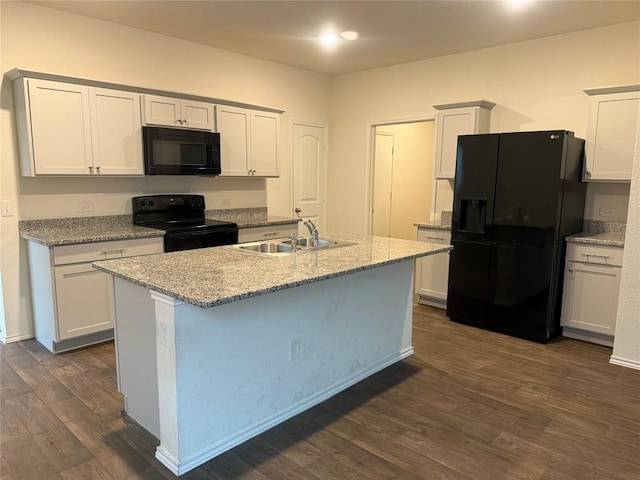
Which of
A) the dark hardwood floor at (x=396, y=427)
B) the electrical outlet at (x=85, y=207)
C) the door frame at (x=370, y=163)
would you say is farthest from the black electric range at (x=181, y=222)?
the door frame at (x=370, y=163)

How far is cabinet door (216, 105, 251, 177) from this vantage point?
178 inches

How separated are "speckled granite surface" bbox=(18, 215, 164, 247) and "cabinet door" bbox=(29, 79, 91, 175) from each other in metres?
0.49

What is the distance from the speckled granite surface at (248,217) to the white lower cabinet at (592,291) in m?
2.71

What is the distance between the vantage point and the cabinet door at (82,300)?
11.1 ft

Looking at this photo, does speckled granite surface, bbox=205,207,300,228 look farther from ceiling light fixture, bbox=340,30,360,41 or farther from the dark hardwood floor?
ceiling light fixture, bbox=340,30,360,41

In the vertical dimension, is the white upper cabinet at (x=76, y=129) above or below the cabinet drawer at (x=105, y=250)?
above

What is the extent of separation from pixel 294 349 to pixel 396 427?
72 cm

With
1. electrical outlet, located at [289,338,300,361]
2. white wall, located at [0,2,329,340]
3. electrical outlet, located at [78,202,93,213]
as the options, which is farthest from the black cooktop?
electrical outlet, located at [289,338,300,361]

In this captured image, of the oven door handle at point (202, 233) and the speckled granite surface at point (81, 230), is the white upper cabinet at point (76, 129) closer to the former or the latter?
the speckled granite surface at point (81, 230)

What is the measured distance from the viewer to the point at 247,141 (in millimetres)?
4762

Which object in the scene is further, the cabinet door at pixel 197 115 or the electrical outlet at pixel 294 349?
the cabinet door at pixel 197 115

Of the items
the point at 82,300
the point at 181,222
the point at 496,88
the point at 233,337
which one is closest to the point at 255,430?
the point at 233,337

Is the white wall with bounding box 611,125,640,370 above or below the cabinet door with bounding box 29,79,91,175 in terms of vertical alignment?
below

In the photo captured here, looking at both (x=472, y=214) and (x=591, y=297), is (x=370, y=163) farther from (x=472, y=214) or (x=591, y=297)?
(x=591, y=297)
